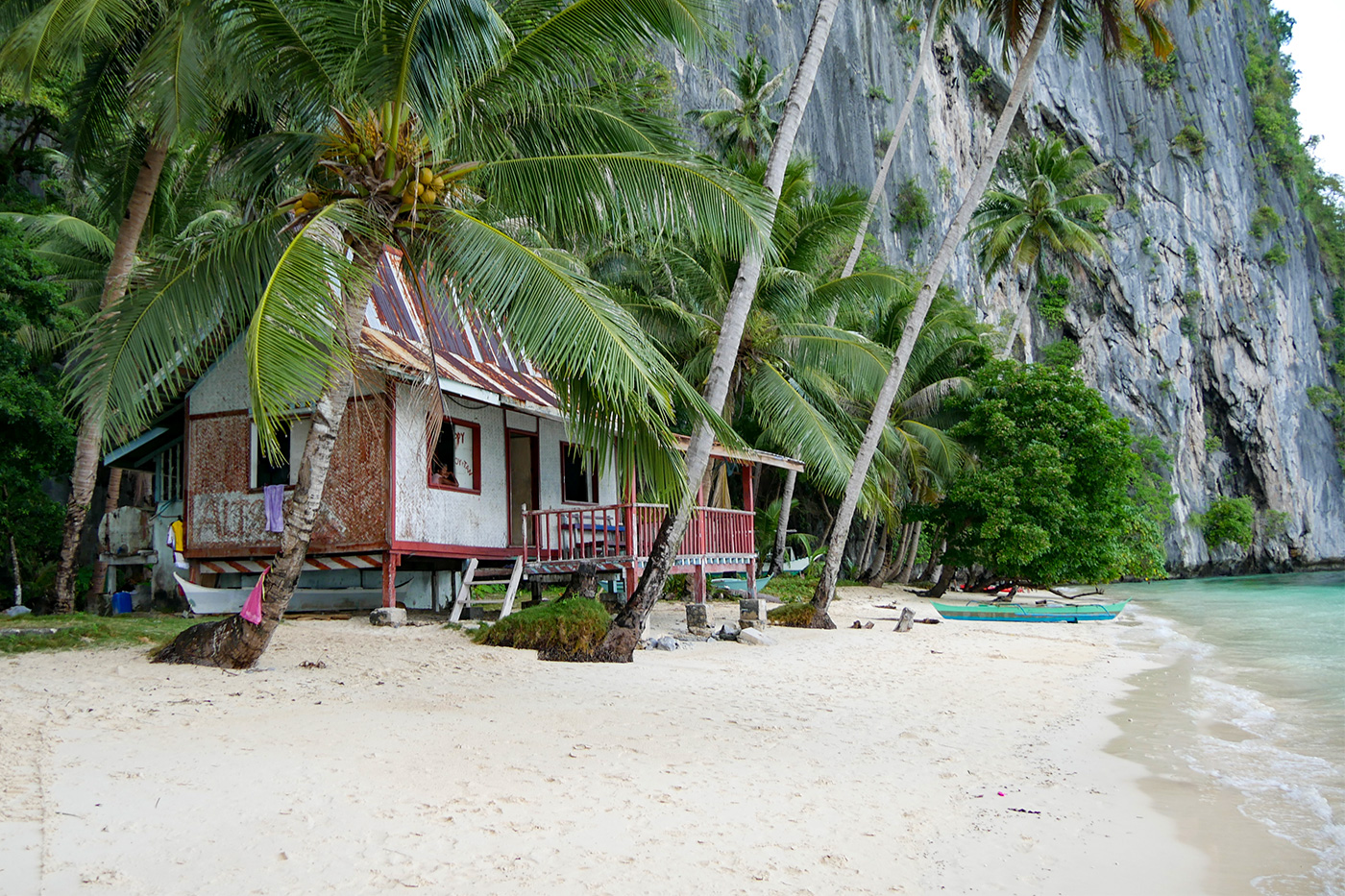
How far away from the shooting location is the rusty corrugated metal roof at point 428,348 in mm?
11922

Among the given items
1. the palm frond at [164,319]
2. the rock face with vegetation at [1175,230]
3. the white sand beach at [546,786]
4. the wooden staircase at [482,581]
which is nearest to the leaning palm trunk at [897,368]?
the wooden staircase at [482,581]

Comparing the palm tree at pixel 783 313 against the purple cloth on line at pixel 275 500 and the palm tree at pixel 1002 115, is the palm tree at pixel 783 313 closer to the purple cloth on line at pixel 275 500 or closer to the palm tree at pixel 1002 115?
the palm tree at pixel 1002 115

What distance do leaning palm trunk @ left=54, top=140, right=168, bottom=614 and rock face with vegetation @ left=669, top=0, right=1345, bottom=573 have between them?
28755 millimetres

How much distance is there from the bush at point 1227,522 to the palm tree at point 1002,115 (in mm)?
42229

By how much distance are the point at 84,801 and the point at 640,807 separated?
8.06 feet

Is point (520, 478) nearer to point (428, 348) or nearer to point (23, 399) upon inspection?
point (428, 348)

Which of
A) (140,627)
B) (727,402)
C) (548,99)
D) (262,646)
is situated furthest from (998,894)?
(727,402)

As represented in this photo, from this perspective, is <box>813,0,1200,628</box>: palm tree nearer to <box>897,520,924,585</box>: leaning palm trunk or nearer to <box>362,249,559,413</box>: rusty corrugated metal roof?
<box>362,249,559,413</box>: rusty corrugated metal roof

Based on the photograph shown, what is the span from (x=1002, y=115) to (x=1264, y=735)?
11.1m

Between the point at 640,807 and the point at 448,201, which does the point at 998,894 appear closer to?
the point at 640,807

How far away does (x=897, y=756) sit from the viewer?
573cm

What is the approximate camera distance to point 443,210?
7.30 meters

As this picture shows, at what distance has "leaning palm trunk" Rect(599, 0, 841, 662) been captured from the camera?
9.48 metres

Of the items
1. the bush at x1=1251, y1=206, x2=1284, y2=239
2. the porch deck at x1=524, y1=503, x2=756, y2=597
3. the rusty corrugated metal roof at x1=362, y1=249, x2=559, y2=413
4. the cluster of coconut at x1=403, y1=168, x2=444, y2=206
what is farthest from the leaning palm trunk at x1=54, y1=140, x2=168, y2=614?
the bush at x1=1251, y1=206, x2=1284, y2=239
